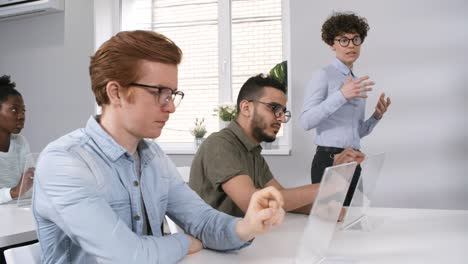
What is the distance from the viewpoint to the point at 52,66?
4555mm

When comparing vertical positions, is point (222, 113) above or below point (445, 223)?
above

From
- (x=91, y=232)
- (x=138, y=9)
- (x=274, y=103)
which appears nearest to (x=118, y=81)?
(x=91, y=232)

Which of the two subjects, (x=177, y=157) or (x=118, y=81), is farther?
(x=177, y=157)

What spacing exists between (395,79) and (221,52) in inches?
54.7

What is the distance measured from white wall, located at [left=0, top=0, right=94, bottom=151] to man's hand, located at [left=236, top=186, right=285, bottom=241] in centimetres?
337

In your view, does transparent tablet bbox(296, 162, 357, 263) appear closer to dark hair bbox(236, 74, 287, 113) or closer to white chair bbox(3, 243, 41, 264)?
white chair bbox(3, 243, 41, 264)

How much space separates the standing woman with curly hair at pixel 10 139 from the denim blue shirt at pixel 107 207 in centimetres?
145

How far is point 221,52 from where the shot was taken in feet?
13.4

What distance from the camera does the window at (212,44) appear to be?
394 centimetres

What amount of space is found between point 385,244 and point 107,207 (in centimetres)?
74

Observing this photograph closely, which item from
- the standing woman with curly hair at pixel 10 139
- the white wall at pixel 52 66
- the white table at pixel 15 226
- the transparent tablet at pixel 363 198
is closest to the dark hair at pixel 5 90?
the standing woman with curly hair at pixel 10 139

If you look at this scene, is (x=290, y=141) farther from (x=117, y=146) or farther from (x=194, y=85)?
(x=117, y=146)

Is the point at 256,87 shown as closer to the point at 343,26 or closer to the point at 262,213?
the point at 343,26

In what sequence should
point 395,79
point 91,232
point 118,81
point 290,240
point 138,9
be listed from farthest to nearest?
point 138,9
point 395,79
point 290,240
point 118,81
point 91,232
